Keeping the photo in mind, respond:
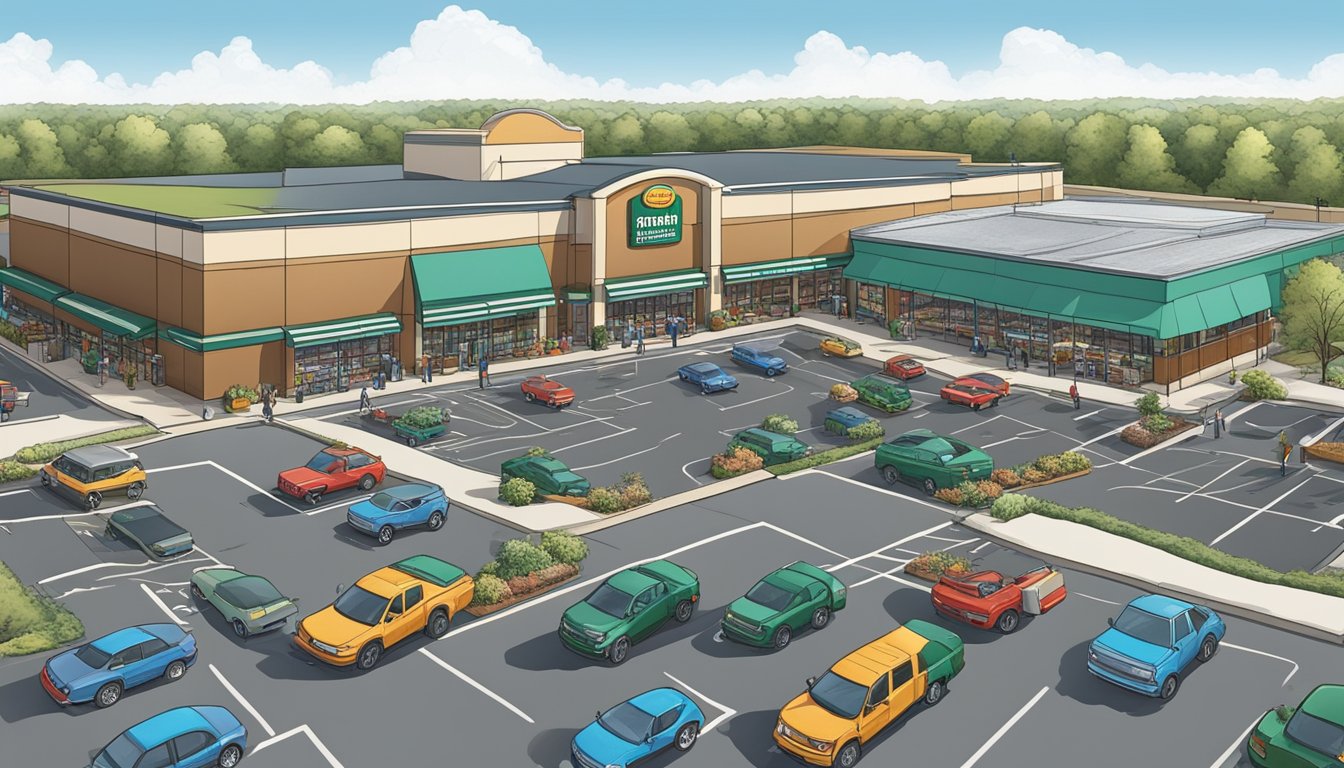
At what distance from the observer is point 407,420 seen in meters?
53.8

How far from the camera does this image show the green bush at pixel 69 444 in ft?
159

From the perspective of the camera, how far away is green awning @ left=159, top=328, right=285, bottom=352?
57719 millimetres

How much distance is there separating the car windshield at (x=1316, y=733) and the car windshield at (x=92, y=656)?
28729 mm

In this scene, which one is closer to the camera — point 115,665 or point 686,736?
point 686,736

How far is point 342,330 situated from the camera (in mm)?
61125

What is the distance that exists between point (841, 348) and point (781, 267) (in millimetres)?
13428

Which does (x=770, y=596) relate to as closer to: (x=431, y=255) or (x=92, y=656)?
(x=92, y=656)

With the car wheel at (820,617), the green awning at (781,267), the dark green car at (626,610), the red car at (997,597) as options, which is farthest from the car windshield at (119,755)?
the green awning at (781,267)

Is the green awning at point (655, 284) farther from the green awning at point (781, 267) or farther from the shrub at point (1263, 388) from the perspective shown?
the shrub at point (1263, 388)

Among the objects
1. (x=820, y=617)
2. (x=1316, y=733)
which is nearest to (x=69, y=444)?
(x=820, y=617)

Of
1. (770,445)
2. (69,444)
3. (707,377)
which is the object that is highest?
(707,377)

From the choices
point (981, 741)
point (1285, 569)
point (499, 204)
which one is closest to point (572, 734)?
point (981, 741)

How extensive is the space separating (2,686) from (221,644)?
5.46m

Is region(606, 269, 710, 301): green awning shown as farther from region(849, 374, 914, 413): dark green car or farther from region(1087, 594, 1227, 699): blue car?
region(1087, 594, 1227, 699): blue car
